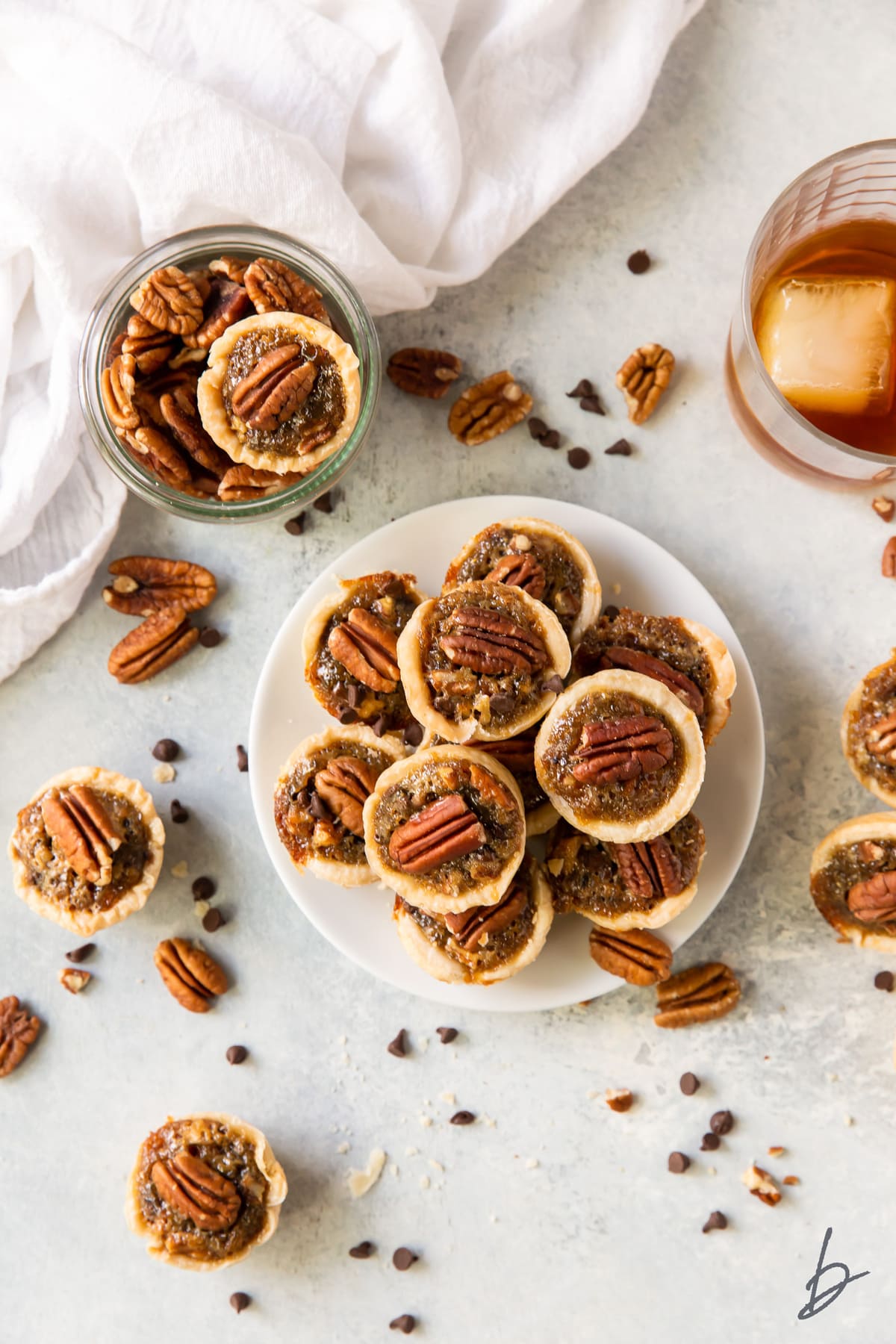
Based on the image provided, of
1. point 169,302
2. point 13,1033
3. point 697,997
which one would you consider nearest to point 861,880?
point 697,997

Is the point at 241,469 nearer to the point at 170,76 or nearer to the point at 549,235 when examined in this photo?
the point at 170,76

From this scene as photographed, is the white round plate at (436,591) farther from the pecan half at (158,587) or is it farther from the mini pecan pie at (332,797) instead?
the pecan half at (158,587)

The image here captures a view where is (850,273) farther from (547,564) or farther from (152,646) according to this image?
(152,646)

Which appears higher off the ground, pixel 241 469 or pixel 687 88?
pixel 687 88

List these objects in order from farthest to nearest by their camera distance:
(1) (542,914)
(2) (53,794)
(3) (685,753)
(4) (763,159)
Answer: (4) (763,159) → (2) (53,794) → (1) (542,914) → (3) (685,753)

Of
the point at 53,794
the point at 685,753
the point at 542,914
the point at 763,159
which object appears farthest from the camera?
the point at 763,159

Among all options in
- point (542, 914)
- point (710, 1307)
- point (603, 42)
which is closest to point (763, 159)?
point (603, 42)

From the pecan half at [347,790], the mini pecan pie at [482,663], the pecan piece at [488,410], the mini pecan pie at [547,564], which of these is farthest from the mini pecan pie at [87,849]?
the pecan piece at [488,410]

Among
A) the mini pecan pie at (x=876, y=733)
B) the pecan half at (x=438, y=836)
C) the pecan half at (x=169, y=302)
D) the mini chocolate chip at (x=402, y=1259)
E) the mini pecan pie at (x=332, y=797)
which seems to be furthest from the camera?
the mini chocolate chip at (x=402, y=1259)
